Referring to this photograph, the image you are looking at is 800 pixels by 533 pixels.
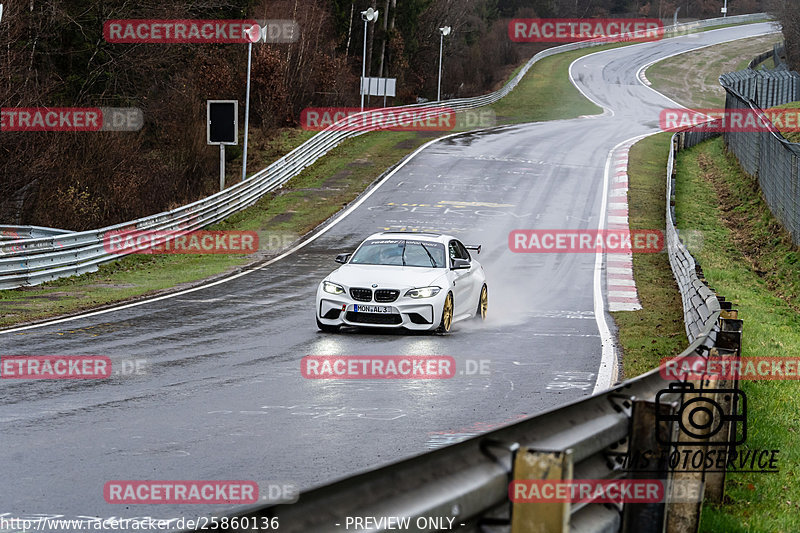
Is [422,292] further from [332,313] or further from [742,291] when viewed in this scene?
[742,291]

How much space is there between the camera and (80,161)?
41.3 m

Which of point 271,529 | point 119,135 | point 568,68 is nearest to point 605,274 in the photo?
point 271,529

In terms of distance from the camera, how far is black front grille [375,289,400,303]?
1567 centimetres

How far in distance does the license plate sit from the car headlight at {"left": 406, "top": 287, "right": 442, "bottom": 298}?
395 mm

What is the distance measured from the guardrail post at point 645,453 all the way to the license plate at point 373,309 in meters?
10.6

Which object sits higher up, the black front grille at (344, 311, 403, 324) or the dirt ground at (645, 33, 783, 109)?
the dirt ground at (645, 33, 783, 109)

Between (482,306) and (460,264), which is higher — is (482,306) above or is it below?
below

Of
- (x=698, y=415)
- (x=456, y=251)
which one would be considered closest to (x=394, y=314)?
(x=456, y=251)

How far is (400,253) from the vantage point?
56.5ft

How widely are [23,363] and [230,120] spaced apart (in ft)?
81.2

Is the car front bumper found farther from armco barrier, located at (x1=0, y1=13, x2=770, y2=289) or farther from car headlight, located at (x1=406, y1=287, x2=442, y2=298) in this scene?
armco barrier, located at (x1=0, y1=13, x2=770, y2=289)

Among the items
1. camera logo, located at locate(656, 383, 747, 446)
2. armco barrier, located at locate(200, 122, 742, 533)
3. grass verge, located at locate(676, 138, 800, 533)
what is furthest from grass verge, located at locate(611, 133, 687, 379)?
armco barrier, located at locate(200, 122, 742, 533)

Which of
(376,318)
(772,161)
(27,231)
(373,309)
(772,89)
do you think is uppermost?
(772,89)

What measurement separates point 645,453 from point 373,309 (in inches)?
420
